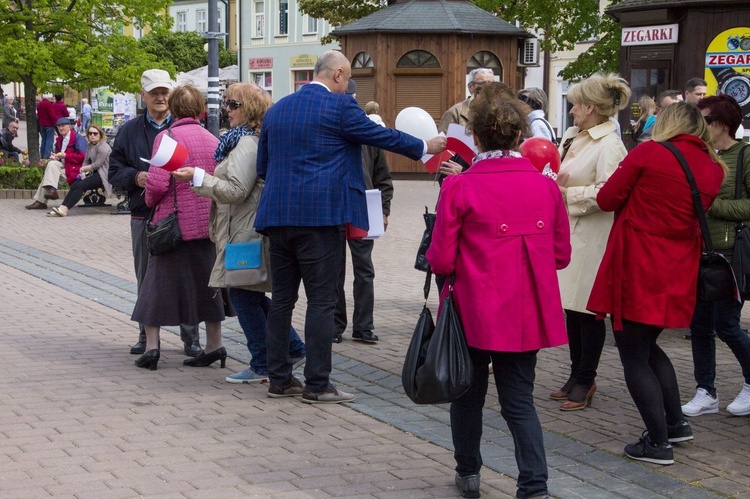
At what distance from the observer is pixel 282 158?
20.2 ft

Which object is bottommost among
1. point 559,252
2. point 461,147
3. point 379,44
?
point 559,252

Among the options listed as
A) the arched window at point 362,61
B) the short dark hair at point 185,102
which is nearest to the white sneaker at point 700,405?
the short dark hair at point 185,102

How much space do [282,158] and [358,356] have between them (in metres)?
2.04

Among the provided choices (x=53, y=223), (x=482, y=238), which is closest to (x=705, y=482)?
(x=482, y=238)

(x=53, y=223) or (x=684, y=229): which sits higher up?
(x=684, y=229)

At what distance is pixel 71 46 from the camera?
2164cm

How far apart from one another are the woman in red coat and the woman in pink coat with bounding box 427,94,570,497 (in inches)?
27.8

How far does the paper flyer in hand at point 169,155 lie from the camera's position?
6.17 meters

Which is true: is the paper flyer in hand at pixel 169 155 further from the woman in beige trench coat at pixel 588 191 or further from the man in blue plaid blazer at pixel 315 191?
the woman in beige trench coat at pixel 588 191

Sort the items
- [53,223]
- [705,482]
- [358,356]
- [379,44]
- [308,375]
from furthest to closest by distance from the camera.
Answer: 1. [379,44]
2. [53,223]
3. [358,356]
4. [308,375]
5. [705,482]

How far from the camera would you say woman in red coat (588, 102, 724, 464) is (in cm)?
515

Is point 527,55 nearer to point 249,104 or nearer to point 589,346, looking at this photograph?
point 249,104

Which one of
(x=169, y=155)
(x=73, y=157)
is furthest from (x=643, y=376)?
(x=73, y=157)

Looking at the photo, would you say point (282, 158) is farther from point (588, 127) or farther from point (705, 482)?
point (705, 482)
